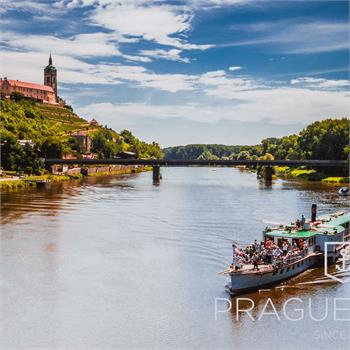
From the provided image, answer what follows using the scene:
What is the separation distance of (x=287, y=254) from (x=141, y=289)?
589 cm

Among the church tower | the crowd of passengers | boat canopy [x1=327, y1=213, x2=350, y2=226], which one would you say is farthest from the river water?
the church tower

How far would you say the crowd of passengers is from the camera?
69.6 feet

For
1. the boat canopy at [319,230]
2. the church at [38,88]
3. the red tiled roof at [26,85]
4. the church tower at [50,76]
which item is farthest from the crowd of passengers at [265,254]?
the church tower at [50,76]

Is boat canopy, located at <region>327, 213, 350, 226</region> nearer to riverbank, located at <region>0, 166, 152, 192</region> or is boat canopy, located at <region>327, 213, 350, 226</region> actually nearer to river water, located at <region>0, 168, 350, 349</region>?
river water, located at <region>0, 168, 350, 349</region>

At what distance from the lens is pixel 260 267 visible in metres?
21.2

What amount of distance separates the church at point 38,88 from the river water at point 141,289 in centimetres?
11762

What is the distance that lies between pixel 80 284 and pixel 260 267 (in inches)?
254

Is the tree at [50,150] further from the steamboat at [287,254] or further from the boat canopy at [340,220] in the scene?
the steamboat at [287,254]

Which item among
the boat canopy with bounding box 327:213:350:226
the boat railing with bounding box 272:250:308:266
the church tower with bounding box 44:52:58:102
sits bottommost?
the boat railing with bounding box 272:250:308:266

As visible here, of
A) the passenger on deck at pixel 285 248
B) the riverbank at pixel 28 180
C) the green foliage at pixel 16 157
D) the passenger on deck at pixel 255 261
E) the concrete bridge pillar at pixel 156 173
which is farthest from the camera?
the concrete bridge pillar at pixel 156 173

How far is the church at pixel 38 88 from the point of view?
14975cm

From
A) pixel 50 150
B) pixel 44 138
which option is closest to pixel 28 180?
pixel 50 150

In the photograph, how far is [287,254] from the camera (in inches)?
894

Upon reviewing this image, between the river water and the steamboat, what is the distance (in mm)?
479
